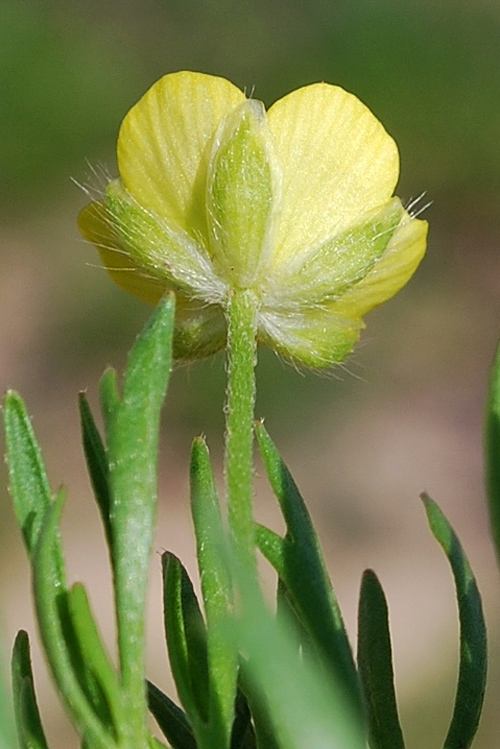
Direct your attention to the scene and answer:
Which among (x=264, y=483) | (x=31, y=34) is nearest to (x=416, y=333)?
(x=264, y=483)

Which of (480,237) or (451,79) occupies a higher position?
(451,79)

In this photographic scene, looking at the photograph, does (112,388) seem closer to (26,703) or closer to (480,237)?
(26,703)

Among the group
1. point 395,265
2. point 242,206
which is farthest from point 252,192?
point 395,265

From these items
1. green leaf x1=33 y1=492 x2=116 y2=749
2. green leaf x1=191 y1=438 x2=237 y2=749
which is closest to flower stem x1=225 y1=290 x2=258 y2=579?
green leaf x1=191 y1=438 x2=237 y2=749

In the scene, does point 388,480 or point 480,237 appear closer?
point 388,480

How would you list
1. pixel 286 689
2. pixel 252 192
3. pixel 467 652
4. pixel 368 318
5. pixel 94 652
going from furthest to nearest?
pixel 368 318 → pixel 252 192 → pixel 467 652 → pixel 94 652 → pixel 286 689

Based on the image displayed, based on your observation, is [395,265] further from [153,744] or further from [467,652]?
[153,744]

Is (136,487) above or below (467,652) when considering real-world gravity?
above
